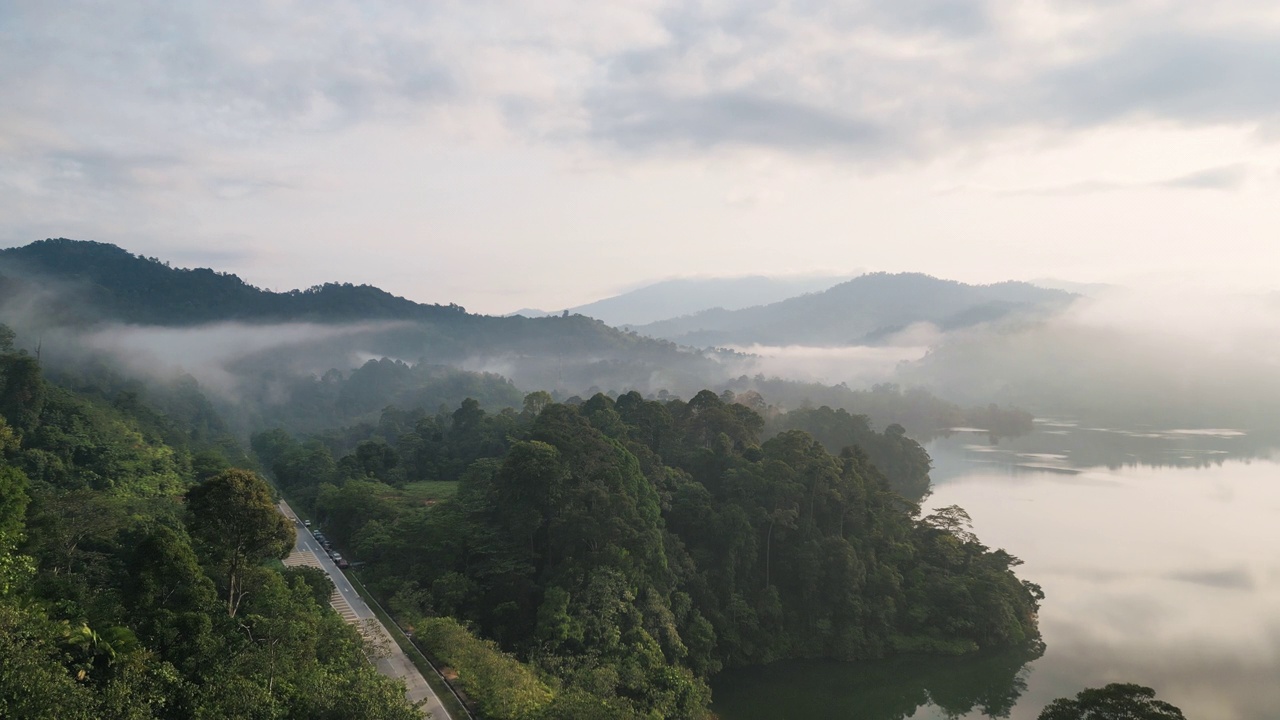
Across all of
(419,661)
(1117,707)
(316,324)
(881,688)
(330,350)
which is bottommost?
(881,688)

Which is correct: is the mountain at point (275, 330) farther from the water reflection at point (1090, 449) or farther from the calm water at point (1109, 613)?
the calm water at point (1109, 613)

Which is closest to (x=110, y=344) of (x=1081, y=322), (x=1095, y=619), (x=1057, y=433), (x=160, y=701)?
(x=160, y=701)

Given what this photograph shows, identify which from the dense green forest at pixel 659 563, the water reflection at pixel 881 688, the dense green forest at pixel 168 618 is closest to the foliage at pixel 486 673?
the dense green forest at pixel 659 563

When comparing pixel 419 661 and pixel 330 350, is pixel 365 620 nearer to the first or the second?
pixel 419 661

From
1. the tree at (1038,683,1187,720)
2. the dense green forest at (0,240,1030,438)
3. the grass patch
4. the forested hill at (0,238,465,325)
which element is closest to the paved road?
the grass patch

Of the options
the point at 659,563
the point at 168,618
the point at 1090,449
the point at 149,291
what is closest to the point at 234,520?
the point at 168,618

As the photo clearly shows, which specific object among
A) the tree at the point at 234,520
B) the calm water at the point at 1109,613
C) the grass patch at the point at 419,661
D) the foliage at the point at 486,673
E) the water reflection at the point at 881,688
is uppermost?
the tree at the point at 234,520
